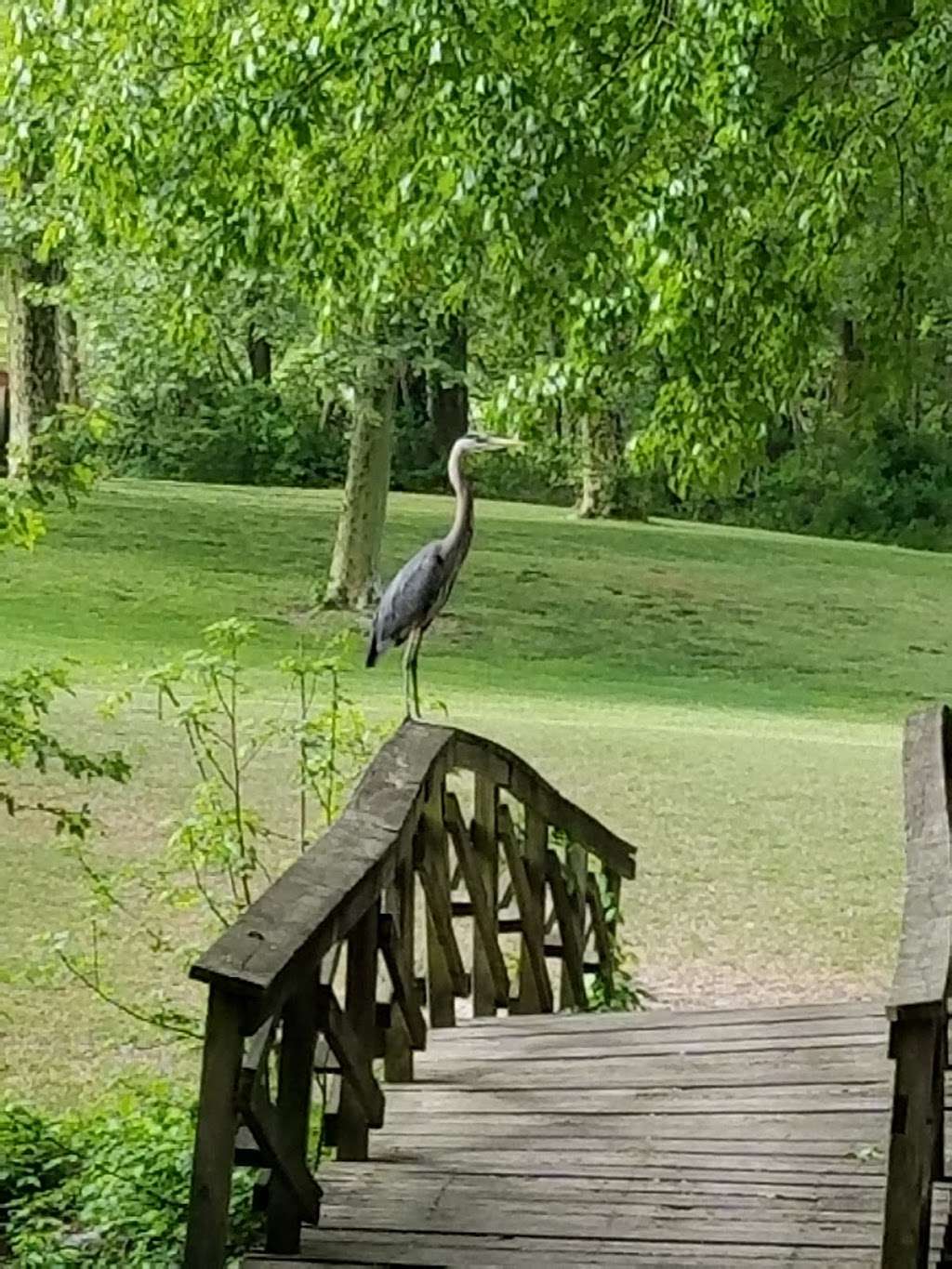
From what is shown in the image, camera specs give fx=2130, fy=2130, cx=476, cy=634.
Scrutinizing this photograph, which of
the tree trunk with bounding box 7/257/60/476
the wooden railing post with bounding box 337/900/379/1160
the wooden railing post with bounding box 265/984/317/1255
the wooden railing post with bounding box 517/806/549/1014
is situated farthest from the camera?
the tree trunk with bounding box 7/257/60/476

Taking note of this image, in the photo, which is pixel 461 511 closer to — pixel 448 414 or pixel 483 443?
pixel 483 443

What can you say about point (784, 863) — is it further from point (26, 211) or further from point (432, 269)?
point (26, 211)

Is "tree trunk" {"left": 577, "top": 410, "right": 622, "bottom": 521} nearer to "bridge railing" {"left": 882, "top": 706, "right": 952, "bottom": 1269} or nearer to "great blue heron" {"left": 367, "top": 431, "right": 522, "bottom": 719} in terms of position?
"great blue heron" {"left": 367, "top": 431, "right": 522, "bottom": 719}

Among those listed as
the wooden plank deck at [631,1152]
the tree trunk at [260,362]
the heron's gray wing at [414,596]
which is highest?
the tree trunk at [260,362]

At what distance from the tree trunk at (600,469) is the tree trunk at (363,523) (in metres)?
1.72

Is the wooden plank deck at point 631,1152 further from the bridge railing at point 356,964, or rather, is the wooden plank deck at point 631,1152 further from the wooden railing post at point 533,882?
the wooden railing post at point 533,882

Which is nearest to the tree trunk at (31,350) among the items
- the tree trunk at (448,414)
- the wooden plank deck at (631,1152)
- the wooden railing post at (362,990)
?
the tree trunk at (448,414)

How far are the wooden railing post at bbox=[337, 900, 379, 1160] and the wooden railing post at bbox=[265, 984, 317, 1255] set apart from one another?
9.7 inches

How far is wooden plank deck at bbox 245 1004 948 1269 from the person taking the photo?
2.82 metres

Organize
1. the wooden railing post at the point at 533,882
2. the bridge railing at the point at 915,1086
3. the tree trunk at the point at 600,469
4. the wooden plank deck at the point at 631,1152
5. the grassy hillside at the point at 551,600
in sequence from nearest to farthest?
1. the bridge railing at the point at 915,1086
2. the wooden plank deck at the point at 631,1152
3. the wooden railing post at the point at 533,882
4. the grassy hillside at the point at 551,600
5. the tree trunk at the point at 600,469

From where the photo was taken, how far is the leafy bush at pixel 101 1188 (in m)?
A: 3.45

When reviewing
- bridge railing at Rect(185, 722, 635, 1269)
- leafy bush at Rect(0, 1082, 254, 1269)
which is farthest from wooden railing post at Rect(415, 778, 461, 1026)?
leafy bush at Rect(0, 1082, 254, 1269)

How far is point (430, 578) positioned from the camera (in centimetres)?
659

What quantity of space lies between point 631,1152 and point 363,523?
12003 millimetres
